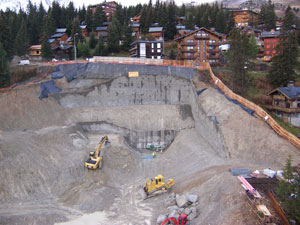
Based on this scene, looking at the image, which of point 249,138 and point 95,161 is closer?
point 95,161

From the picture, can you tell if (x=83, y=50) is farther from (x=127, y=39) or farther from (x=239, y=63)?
(x=239, y=63)

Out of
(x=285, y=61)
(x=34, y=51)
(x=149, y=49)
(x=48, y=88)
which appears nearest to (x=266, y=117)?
(x=285, y=61)

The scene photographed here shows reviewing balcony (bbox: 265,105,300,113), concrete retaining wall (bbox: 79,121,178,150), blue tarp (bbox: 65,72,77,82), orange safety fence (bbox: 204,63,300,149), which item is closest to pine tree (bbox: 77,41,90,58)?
blue tarp (bbox: 65,72,77,82)

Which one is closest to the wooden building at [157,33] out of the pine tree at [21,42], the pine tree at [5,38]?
the pine tree at [21,42]

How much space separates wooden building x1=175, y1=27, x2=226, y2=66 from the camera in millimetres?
52219

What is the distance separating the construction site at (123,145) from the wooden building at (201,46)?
12989 millimetres

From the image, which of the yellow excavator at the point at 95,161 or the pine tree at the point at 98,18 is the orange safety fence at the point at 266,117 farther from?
the pine tree at the point at 98,18

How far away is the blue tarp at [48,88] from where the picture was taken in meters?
36.8

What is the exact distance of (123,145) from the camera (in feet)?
103

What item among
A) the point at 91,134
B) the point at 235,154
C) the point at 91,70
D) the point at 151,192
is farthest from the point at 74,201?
the point at 91,70

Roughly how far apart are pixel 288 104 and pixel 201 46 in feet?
82.3

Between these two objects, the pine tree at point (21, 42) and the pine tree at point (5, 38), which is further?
the pine tree at point (21, 42)

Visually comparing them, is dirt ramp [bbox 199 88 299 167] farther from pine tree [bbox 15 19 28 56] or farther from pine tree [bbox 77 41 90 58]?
pine tree [bbox 15 19 28 56]

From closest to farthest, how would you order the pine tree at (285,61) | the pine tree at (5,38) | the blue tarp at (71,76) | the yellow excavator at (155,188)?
the yellow excavator at (155,188), the pine tree at (285,61), the blue tarp at (71,76), the pine tree at (5,38)
